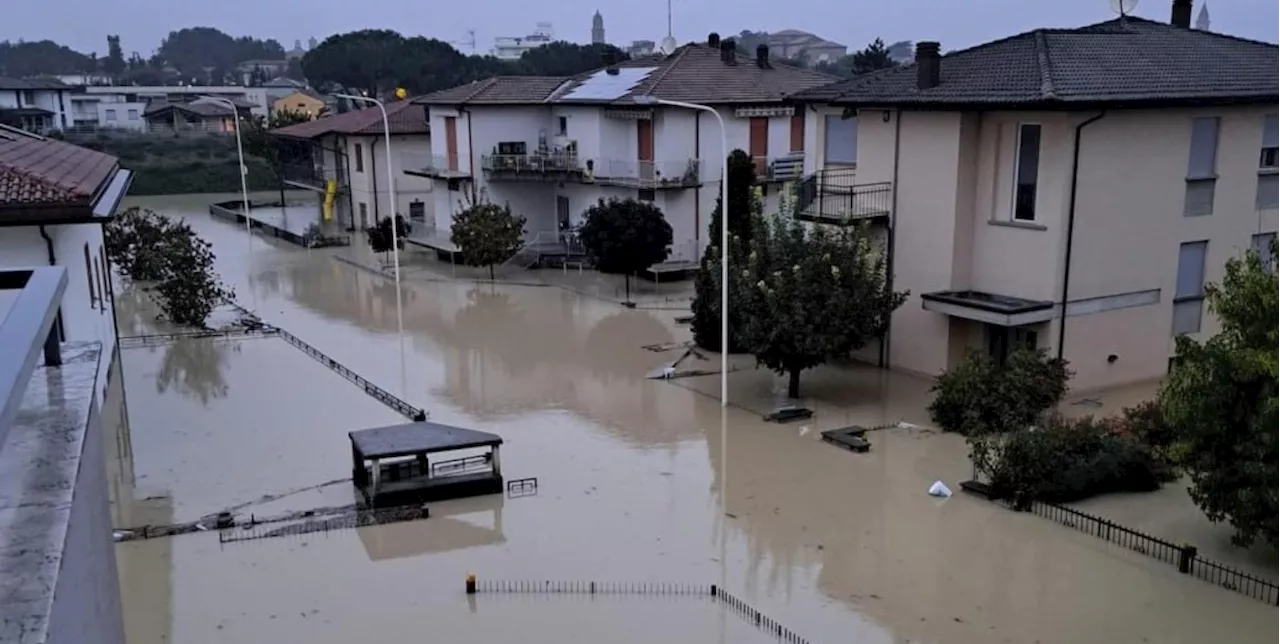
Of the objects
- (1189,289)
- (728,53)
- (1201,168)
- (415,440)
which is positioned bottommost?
(415,440)

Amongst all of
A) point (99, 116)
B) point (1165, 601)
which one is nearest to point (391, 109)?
point (1165, 601)

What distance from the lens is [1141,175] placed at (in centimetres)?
2023

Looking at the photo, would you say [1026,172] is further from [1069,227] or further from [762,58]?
[762,58]

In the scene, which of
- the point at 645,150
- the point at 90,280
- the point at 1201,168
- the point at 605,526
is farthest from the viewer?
the point at 645,150

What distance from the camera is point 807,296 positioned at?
18.9 meters

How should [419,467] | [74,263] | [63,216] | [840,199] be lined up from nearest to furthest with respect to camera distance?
1. [419,467]
2. [63,216]
3. [74,263]
4. [840,199]

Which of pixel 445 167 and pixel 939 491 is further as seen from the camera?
pixel 445 167

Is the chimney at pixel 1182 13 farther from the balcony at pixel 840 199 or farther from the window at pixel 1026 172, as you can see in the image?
the balcony at pixel 840 199

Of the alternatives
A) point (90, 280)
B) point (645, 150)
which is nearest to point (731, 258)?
point (90, 280)

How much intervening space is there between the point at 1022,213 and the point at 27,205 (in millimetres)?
17027

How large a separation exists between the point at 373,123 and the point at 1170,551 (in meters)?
38.4

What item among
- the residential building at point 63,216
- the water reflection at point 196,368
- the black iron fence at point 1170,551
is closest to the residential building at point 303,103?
the water reflection at point 196,368

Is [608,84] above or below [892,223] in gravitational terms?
above

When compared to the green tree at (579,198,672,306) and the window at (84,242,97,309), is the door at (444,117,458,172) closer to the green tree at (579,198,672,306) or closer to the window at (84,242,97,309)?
the green tree at (579,198,672,306)
